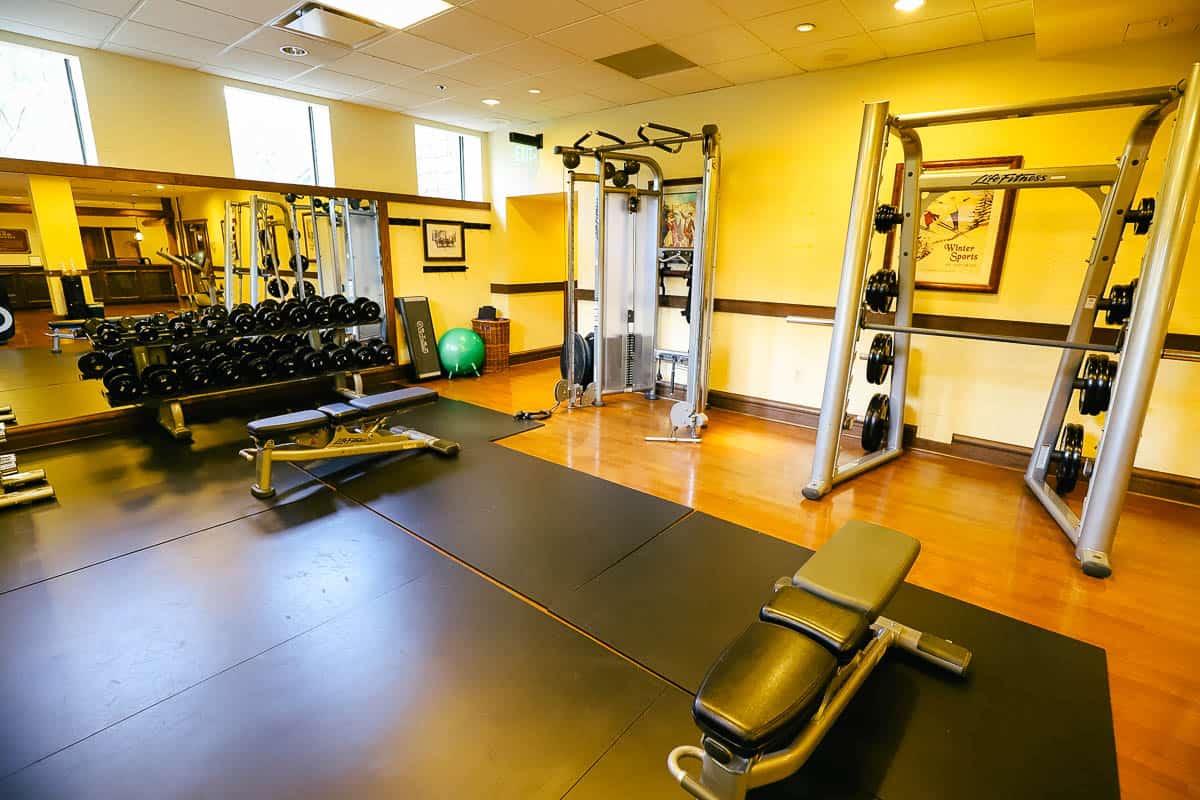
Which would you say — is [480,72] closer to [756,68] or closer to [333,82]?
[333,82]

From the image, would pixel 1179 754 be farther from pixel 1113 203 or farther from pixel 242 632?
pixel 242 632

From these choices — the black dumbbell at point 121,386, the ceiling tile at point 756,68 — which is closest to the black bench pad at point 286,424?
the black dumbbell at point 121,386

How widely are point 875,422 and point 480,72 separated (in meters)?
3.89

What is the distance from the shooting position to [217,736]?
5.08 ft

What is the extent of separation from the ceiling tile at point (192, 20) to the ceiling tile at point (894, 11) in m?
3.62

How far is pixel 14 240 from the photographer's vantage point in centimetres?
384

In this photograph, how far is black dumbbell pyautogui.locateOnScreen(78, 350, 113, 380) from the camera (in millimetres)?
3773

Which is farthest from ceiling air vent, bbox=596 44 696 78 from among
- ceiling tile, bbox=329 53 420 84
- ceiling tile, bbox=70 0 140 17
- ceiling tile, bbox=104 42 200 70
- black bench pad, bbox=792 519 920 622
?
black bench pad, bbox=792 519 920 622

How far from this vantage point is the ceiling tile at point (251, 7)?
3.05m

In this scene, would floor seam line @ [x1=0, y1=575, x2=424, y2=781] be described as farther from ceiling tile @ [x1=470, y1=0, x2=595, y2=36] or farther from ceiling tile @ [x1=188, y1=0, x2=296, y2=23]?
ceiling tile @ [x1=188, y1=0, x2=296, y2=23]

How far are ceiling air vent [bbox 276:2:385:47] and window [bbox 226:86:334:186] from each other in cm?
159

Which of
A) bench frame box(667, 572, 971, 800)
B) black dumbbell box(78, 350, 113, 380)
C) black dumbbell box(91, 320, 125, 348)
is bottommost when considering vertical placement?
bench frame box(667, 572, 971, 800)

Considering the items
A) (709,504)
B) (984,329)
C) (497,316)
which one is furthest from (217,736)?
(497,316)

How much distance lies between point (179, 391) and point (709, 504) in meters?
3.78
